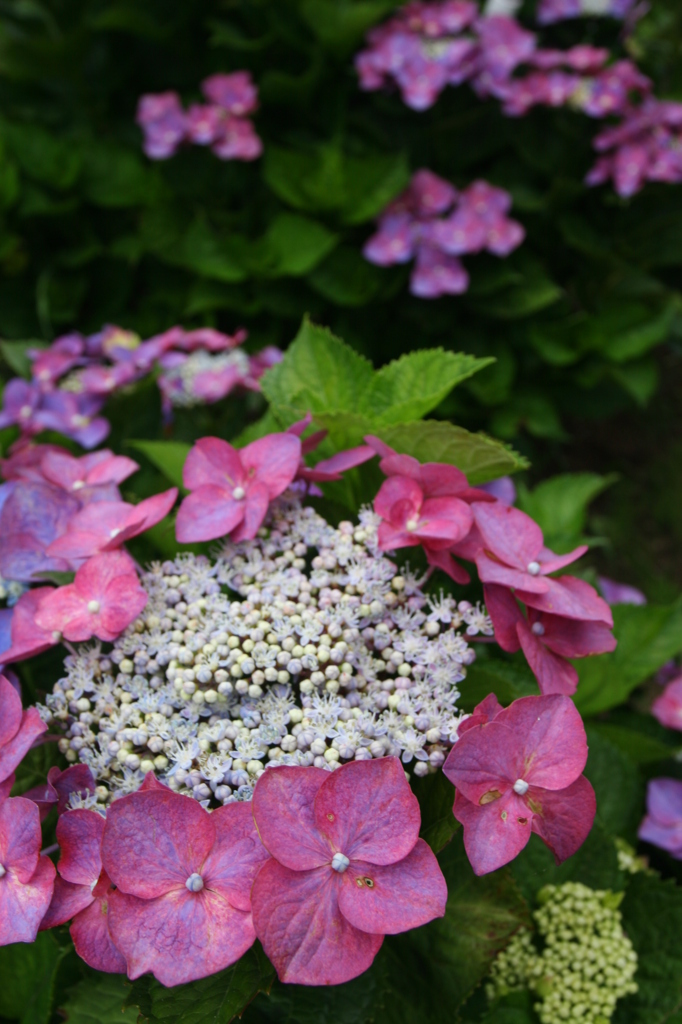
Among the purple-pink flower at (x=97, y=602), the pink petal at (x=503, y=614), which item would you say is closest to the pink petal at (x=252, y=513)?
the purple-pink flower at (x=97, y=602)

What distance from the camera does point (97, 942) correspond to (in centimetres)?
62

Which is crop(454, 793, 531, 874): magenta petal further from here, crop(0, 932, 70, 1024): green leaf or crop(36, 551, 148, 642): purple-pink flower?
crop(0, 932, 70, 1024): green leaf

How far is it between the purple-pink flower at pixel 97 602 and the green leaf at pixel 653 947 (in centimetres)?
65

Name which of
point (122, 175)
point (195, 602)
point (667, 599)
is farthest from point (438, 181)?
point (195, 602)

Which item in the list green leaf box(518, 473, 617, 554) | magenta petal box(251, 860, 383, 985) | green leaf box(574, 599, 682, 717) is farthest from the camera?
green leaf box(518, 473, 617, 554)

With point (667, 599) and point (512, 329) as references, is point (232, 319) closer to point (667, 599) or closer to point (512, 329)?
point (512, 329)

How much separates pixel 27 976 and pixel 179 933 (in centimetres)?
47

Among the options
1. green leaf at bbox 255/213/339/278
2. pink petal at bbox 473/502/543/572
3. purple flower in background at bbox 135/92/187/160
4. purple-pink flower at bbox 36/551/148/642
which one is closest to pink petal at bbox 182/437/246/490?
purple-pink flower at bbox 36/551/148/642

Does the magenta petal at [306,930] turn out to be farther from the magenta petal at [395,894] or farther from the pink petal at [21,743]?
the pink petal at [21,743]

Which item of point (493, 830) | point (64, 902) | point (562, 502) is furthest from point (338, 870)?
point (562, 502)

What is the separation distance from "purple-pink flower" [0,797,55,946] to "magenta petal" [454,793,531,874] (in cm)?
30

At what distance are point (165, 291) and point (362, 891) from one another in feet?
7.60

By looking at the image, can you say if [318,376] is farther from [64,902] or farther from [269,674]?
[64,902]

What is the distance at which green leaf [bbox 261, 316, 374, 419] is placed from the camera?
94 centimetres
